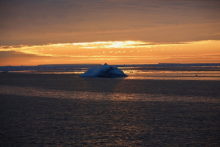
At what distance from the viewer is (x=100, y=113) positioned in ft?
48.7

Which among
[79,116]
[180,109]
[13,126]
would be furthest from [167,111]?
[13,126]

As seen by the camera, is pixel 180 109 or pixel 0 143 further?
pixel 180 109

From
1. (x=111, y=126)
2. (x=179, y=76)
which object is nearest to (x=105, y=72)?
(x=179, y=76)

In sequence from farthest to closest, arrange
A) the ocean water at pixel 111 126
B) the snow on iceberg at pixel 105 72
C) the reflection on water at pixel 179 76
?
the snow on iceberg at pixel 105 72
the reflection on water at pixel 179 76
the ocean water at pixel 111 126

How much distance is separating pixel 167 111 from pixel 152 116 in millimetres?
1744

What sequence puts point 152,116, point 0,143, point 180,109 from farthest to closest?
point 180,109 < point 152,116 < point 0,143

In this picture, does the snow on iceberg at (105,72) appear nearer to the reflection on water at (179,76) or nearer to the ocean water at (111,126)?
the reflection on water at (179,76)

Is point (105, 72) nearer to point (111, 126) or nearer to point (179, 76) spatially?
point (179, 76)

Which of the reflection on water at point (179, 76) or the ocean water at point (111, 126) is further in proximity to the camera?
the reflection on water at point (179, 76)

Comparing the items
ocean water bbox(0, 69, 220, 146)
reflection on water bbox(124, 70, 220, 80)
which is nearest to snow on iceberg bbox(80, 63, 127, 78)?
reflection on water bbox(124, 70, 220, 80)

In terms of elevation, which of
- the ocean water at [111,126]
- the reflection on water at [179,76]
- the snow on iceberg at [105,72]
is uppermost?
the snow on iceberg at [105,72]

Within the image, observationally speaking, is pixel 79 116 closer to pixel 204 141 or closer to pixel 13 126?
pixel 13 126

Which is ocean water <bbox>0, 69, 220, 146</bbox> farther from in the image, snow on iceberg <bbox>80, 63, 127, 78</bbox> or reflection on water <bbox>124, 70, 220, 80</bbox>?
snow on iceberg <bbox>80, 63, 127, 78</bbox>

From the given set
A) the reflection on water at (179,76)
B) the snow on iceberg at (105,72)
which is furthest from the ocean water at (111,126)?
the snow on iceberg at (105,72)
